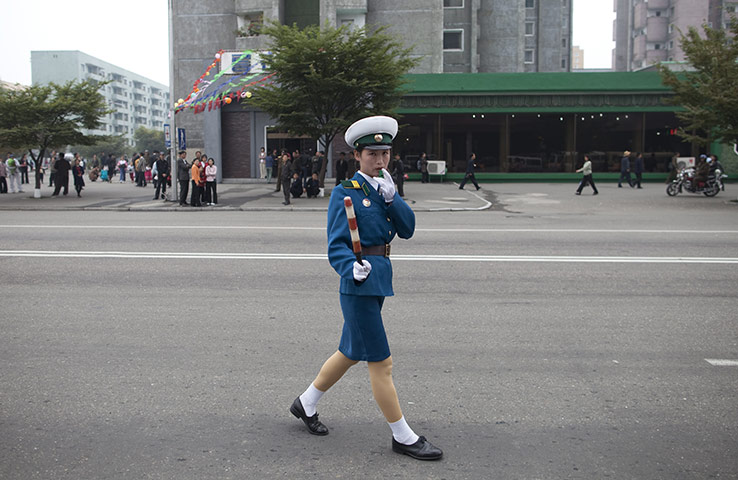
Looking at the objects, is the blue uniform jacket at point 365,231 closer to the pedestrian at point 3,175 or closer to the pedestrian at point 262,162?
the pedestrian at point 3,175

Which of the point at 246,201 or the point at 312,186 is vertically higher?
the point at 312,186

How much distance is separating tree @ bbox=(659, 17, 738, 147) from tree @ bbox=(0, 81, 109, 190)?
1964cm

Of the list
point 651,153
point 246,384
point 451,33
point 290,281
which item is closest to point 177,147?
point 290,281

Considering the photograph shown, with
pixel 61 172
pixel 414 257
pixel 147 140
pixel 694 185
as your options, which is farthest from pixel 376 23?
pixel 147 140

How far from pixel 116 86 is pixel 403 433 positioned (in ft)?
476

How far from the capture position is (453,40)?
4634cm

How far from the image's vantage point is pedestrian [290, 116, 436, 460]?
3736 millimetres

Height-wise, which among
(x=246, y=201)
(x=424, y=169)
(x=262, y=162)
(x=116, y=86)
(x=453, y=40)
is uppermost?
(x=116, y=86)

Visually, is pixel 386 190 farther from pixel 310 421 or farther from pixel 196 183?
pixel 196 183

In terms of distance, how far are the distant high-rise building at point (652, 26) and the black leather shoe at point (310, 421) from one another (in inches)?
3259

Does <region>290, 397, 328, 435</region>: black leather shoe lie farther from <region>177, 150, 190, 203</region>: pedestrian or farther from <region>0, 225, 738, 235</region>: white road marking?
<region>177, 150, 190, 203</region>: pedestrian

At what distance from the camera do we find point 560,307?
23.5 feet

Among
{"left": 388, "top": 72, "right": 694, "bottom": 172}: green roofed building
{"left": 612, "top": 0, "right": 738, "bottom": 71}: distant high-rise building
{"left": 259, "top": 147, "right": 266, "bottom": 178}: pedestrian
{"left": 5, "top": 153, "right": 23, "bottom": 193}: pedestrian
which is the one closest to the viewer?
{"left": 5, "top": 153, "right": 23, "bottom": 193}: pedestrian

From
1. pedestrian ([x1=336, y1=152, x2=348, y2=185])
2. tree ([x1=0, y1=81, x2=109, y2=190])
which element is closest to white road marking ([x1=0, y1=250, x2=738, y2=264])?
tree ([x1=0, y1=81, x2=109, y2=190])
